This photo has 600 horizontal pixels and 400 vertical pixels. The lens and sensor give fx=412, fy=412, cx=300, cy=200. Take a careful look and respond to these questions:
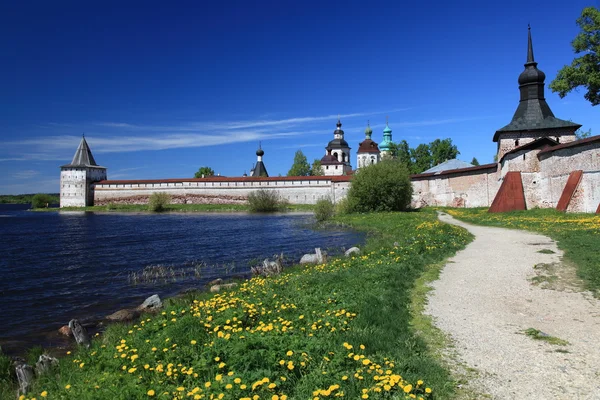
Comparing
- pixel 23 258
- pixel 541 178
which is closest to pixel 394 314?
pixel 23 258

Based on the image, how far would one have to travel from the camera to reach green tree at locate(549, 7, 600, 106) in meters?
17.9

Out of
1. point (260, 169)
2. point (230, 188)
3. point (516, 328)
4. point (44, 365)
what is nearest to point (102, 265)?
point (44, 365)

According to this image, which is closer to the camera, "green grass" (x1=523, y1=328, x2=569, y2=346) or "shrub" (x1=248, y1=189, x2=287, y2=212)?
"green grass" (x1=523, y1=328, x2=569, y2=346)

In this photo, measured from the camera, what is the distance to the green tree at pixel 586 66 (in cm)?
1794

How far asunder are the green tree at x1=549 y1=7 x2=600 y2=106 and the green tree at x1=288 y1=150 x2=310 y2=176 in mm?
55531

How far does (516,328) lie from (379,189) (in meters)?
25.5

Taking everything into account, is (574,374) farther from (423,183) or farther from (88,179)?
(88,179)

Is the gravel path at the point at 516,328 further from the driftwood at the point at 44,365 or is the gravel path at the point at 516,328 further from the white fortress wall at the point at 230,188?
the white fortress wall at the point at 230,188

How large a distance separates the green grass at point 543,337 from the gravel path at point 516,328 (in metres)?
0.08

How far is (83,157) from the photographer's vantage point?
6234cm

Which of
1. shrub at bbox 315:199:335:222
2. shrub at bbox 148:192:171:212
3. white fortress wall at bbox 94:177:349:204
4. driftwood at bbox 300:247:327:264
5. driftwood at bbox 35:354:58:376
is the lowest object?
driftwood at bbox 35:354:58:376

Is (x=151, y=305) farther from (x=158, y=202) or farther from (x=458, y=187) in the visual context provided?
(x=158, y=202)

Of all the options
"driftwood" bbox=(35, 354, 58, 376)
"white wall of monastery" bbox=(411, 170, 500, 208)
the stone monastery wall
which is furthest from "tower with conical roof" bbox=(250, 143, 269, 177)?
"driftwood" bbox=(35, 354, 58, 376)

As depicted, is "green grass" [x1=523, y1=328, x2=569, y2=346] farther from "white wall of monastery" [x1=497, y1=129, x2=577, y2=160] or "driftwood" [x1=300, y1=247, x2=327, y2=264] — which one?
"white wall of monastery" [x1=497, y1=129, x2=577, y2=160]
